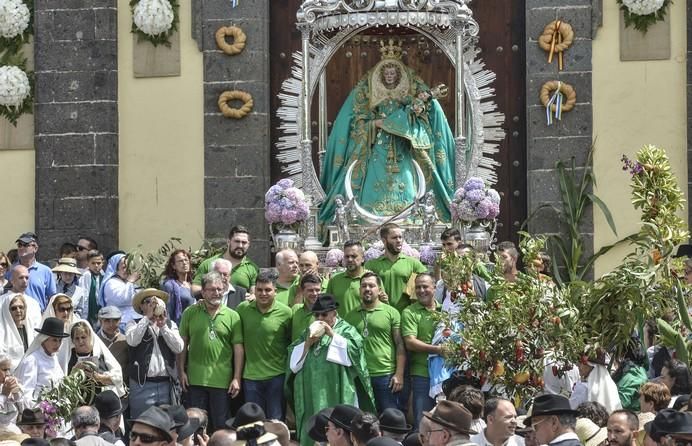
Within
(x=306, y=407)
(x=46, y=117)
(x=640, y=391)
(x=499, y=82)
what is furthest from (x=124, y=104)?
(x=640, y=391)

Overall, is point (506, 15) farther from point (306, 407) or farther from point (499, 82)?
point (306, 407)

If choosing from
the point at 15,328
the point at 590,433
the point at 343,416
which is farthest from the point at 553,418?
the point at 15,328

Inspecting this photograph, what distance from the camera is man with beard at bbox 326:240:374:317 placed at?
15227mm

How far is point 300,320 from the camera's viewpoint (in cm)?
1484

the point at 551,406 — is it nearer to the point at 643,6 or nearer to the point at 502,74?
the point at 643,6

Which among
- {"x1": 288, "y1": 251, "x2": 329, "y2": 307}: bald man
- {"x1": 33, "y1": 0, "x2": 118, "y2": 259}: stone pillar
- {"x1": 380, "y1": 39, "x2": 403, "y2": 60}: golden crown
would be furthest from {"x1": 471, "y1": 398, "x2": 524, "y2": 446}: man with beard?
{"x1": 33, "y1": 0, "x2": 118, "y2": 259}: stone pillar

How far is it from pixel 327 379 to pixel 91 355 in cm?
175

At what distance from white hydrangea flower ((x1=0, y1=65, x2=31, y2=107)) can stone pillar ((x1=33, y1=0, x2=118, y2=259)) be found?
0.16 metres

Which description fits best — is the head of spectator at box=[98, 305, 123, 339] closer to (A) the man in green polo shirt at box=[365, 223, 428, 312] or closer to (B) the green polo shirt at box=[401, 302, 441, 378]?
(A) the man in green polo shirt at box=[365, 223, 428, 312]

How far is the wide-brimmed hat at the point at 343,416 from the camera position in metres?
11.1

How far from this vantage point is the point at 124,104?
66.1ft

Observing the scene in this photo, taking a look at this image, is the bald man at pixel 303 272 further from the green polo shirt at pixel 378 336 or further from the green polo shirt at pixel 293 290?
the green polo shirt at pixel 378 336

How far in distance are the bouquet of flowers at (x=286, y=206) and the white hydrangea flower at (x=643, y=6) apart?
3900mm

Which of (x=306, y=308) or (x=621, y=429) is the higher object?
(x=306, y=308)
